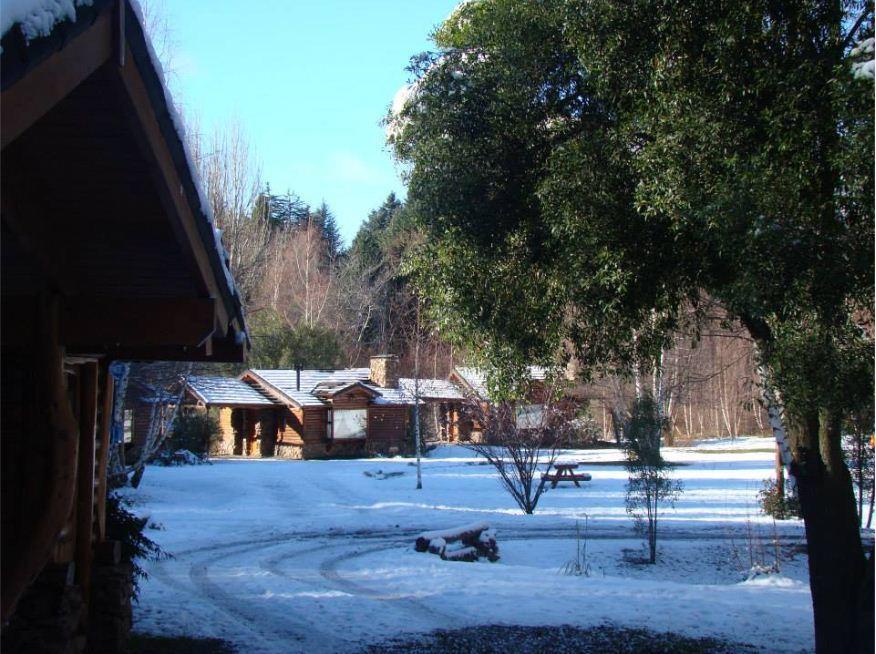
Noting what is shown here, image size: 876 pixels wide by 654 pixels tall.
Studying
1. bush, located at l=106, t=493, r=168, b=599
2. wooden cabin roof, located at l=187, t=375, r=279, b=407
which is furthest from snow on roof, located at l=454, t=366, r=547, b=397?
wooden cabin roof, located at l=187, t=375, r=279, b=407

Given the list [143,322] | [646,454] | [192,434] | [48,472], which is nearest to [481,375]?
[646,454]

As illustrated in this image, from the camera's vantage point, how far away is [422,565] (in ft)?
43.3

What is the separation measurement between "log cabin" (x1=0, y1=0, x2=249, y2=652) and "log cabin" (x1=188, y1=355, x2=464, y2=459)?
1209 inches

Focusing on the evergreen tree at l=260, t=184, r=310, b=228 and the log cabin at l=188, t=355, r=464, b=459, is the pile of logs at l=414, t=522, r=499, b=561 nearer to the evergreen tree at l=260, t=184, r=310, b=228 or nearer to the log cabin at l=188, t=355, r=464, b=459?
the log cabin at l=188, t=355, r=464, b=459

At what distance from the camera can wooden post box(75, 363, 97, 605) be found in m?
7.02

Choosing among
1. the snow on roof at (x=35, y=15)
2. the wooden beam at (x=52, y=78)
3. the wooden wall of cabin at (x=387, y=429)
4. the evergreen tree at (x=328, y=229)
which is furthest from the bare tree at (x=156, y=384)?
the evergreen tree at (x=328, y=229)

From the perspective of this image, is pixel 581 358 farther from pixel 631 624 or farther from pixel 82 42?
pixel 82 42

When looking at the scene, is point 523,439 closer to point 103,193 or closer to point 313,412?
point 103,193

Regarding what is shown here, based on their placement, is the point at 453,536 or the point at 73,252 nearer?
the point at 73,252

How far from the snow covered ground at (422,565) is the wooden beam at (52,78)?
→ 253 inches

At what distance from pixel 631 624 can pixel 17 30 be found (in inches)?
345

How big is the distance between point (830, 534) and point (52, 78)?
7301 mm

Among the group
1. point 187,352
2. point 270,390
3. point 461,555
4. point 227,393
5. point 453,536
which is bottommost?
point 461,555

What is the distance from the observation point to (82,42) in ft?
8.96
